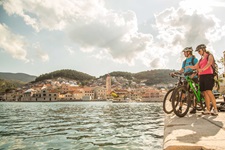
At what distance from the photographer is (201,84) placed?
678cm

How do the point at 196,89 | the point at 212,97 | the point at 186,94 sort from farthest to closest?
the point at 196,89 → the point at 186,94 → the point at 212,97

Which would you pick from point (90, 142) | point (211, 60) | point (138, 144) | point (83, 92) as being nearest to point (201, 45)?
point (211, 60)

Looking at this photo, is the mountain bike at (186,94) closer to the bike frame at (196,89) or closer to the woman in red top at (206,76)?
the bike frame at (196,89)

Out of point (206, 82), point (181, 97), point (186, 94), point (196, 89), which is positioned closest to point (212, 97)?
point (206, 82)

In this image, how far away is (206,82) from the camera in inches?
264

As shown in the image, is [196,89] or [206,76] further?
[196,89]

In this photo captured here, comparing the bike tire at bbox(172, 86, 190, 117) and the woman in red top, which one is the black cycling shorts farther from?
the bike tire at bbox(172, 86, 190, 117)

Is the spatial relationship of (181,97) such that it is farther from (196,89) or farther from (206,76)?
(206,76)

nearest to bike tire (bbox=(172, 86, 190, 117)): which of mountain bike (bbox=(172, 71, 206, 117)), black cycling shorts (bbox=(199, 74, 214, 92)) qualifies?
mountain bike (bbox=(172, 71, 206, 117))

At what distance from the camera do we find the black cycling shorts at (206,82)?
6652mm

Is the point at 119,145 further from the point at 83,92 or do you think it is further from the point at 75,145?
the point at 83,92

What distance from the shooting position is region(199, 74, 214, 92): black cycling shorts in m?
6.65

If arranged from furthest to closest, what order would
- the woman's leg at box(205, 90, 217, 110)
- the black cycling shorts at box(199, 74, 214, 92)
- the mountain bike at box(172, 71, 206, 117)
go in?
the black cycling shorts at box(199, 74, 214, 92)
the woman's leg at box(205, 90, 217, 110)
the mountain bike at box(172, 71, 206, 117)

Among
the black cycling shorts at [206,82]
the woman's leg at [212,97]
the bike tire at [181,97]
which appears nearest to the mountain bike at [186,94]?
the bike tire at [181,97]
